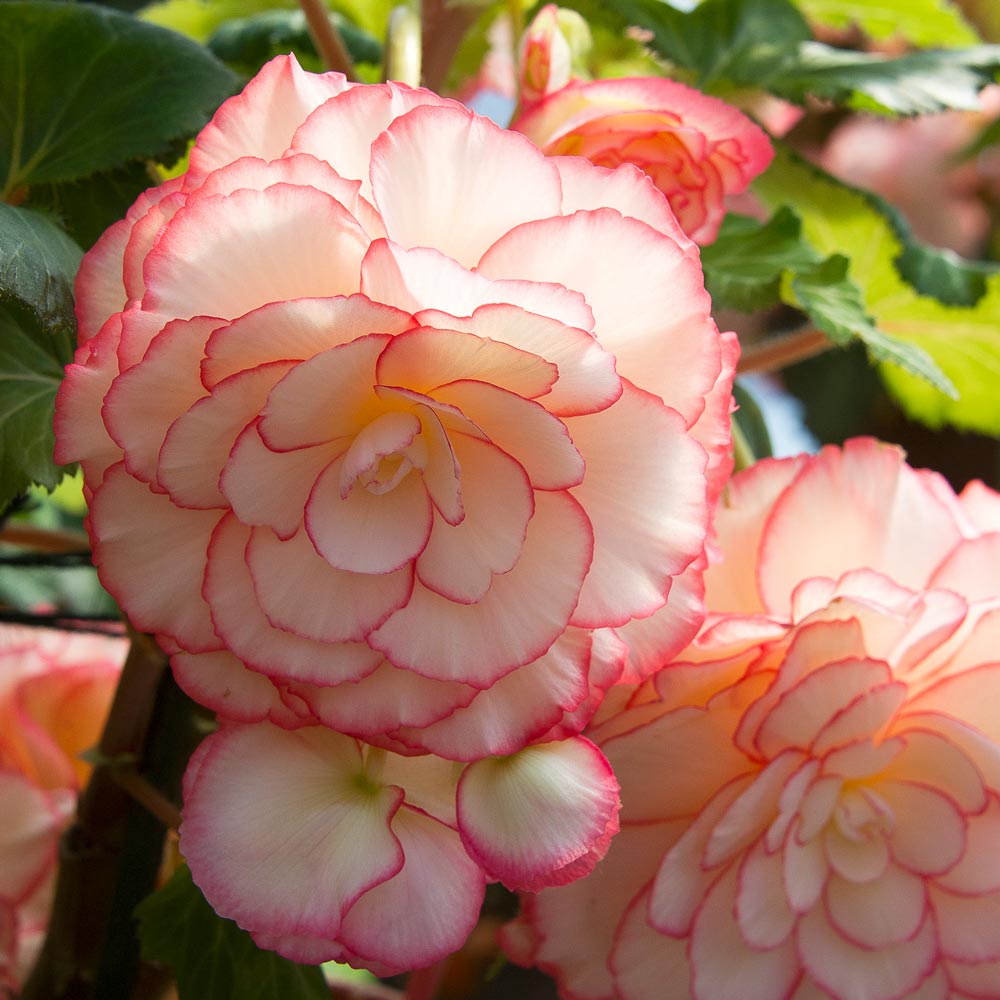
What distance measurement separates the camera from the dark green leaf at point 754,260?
0.46 meters

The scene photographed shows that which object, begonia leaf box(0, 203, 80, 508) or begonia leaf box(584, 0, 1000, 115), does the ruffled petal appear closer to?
begonia leaf box(0, 203, 80, 508)

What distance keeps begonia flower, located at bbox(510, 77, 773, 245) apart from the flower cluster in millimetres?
72

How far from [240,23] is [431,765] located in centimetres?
49

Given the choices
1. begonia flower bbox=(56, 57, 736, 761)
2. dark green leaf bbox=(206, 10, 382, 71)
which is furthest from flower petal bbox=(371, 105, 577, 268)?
dark green leaf bbox=(206, 10, 382, 71)

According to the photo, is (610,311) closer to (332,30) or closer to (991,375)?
(332,30)

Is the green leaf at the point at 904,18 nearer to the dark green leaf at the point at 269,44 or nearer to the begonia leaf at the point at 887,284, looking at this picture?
the begonia leaf at the point at 887,284

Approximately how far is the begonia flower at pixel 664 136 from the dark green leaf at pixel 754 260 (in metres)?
0.06

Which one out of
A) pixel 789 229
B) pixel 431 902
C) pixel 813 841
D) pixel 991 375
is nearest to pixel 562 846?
pixel 431 902

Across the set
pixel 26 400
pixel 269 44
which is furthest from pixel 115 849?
pixel 269 44

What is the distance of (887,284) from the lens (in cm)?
58

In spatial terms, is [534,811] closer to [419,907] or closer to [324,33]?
[419,907]

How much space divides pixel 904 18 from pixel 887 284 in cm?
21

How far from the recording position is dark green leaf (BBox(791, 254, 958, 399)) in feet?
1.42

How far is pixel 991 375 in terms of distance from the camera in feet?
2.00
